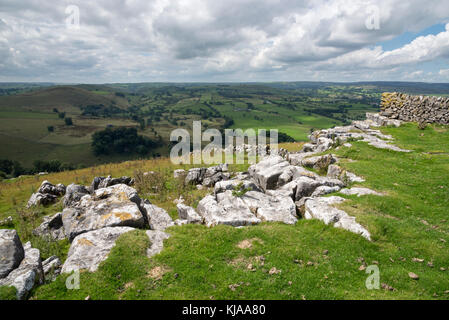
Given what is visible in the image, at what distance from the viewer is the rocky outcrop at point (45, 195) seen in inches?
772

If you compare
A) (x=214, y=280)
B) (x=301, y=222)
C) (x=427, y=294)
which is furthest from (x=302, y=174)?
(x=214, y=280)

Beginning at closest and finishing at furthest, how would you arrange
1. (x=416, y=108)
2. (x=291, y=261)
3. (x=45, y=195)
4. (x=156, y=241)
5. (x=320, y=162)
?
1. (x=291, y=261)
2. (x=156, y=241)
3. (x=45, y=195)
4. (x=320, y=162)
5. (x=416, y=108)

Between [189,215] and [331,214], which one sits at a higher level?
[331,214]

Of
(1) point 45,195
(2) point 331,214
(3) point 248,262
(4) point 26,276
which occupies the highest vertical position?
(2) point 331,214

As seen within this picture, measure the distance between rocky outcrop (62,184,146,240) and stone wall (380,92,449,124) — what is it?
137 feet

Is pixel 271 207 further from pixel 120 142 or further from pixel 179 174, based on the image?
pixel 120 142

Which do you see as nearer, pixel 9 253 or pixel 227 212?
pixel 9 253

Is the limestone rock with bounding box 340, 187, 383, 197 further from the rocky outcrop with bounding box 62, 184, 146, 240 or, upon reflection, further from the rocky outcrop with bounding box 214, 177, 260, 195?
the rocky outcrop with bounding box 62, 184, 146, 240

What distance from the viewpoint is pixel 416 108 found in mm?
35531

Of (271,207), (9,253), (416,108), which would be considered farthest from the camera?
(416,108)

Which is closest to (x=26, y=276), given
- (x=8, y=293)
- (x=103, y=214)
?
(x=8, y=293)

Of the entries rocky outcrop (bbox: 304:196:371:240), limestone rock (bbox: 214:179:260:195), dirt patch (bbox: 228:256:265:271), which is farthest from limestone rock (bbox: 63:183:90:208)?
rocky outcrop (bbox: 304:196:371:240)

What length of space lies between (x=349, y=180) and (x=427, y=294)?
35.1ft

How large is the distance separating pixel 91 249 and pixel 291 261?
845 centimetres
